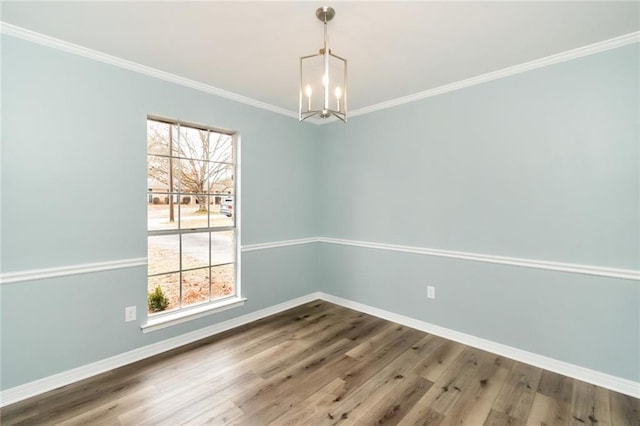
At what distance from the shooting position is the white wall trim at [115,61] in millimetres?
1948

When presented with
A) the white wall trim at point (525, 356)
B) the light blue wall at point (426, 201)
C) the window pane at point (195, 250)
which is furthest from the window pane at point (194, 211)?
the white wall trim at point (525, 356)

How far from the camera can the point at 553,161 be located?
2336mm

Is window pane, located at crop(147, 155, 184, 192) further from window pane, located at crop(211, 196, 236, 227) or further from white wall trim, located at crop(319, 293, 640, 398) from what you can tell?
white wall trim, located at crop(319, 293, 640, 398)

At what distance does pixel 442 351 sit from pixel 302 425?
1.57 m

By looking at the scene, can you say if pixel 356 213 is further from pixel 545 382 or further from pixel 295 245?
pixel 545 382

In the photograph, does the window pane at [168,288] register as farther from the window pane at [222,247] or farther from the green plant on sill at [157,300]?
the window pane at [222,247]

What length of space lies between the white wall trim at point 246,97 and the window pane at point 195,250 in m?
1.54

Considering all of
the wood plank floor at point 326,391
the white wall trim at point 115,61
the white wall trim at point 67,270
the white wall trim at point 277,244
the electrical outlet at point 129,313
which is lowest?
the wood plank floor at point 326,391

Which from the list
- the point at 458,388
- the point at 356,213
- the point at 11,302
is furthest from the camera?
the point at 356,213

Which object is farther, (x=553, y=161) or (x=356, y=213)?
(x=356, y=213)

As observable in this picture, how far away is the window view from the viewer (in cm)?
268

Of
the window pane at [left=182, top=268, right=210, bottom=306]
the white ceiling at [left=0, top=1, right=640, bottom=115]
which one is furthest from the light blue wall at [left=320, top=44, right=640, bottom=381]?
the window pane at [left=182, top=268, right=210, bottom=306]

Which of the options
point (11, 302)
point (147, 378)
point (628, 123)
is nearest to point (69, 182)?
point (11, 302)

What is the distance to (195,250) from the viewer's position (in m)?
2.95
